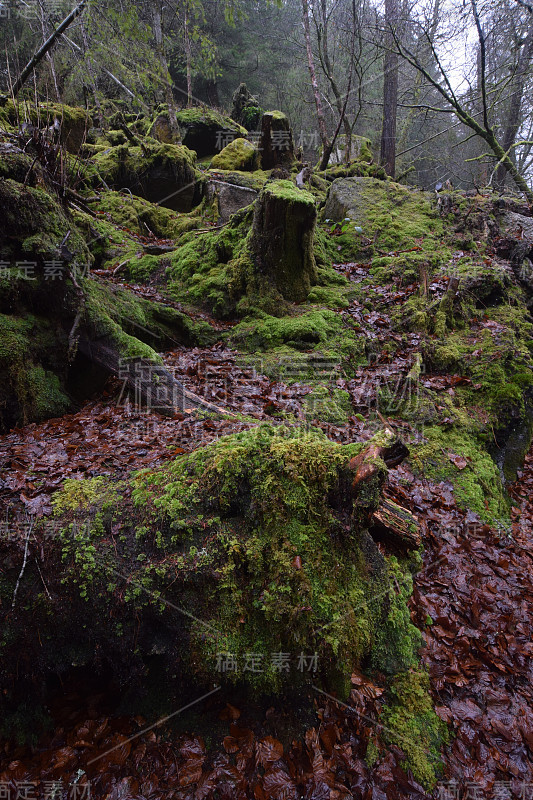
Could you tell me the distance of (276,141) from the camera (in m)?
13.7

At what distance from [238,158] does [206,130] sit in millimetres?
4065

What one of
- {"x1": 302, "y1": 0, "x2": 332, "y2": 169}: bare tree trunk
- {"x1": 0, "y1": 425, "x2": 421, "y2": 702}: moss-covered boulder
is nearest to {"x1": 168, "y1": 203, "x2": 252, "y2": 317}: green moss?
{"x1": 0, "y1": 425, "x2": 421, "y2": 702}: moss-covered boulder

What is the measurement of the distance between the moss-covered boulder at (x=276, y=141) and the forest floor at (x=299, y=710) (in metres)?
13.0

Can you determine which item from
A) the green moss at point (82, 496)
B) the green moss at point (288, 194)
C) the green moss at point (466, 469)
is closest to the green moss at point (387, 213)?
the green moss at point (288, 194)

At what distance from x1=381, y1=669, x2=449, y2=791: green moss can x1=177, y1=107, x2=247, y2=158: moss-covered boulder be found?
1941cm

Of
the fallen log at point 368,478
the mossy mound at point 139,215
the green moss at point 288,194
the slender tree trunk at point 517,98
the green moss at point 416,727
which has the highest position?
the slender tree trunk at point 517,98

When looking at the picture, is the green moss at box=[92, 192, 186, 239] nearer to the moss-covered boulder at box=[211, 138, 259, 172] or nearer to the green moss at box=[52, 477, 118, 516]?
the moss-covered boulder at box=[211, 138, 259, 172]

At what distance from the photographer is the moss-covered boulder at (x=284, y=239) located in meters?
6.68

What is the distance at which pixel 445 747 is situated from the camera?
273cm

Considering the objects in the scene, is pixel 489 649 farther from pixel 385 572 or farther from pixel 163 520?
pixel 163 520

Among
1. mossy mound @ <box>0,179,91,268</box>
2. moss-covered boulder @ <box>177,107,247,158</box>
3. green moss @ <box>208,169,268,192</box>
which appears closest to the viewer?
mossy mound @ <box>0,179,91,268</box>

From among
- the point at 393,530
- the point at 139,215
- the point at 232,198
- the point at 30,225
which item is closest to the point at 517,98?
the point at 232,198

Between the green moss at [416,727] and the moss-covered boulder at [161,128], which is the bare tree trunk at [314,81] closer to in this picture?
the moss-covered boulder at [161,128]

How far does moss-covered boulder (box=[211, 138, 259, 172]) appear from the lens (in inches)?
554
